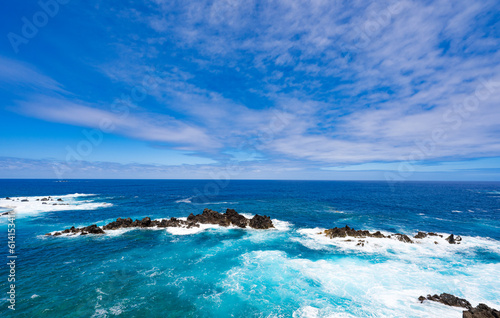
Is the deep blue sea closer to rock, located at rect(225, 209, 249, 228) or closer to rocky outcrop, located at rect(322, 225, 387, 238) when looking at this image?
rocky outcrop, located at rect(322, 225, 387, 238)

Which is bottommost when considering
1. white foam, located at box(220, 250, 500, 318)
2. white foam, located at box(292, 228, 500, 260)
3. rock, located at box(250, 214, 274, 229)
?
white foam, located at box(220, 250, 500, 318)

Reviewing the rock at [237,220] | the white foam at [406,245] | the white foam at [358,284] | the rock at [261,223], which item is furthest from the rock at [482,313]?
the rock at [237,220]

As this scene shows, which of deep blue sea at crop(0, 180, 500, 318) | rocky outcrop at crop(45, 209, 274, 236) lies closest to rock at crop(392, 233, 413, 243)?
deep blue sea at crop(0, 180, 500, 318)

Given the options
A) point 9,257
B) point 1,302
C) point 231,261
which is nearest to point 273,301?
point 231,261

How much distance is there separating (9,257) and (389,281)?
4913cm

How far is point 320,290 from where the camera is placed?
21484mm

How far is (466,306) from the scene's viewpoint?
1834 centimetres

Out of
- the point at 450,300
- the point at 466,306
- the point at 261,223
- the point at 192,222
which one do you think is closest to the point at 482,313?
the point at 466,306

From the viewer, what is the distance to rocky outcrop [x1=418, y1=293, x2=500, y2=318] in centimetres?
1605

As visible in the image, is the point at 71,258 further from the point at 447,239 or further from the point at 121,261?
the point at 447,239

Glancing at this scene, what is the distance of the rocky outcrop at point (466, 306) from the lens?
632 inches

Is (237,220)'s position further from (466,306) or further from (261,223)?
A: (466,306)

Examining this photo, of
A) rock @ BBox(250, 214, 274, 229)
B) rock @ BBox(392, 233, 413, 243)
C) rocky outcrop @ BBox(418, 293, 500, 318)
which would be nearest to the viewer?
rocky outcrop @ BBox(418, 293, 500, 318)

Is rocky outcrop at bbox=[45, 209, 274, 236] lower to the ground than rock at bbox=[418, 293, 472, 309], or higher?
higher
